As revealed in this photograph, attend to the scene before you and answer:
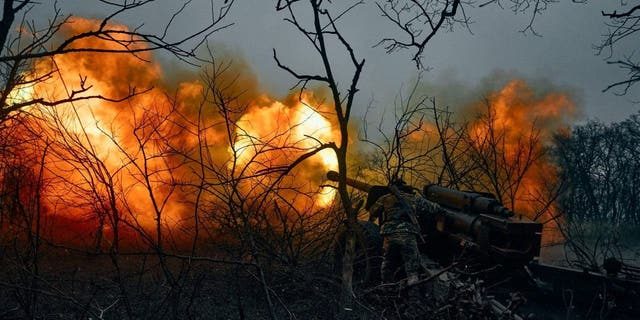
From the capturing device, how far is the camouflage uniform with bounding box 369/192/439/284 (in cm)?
651

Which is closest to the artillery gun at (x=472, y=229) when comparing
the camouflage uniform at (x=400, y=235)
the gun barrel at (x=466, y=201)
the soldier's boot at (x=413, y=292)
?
the gun barrel at (x=466, y=201)

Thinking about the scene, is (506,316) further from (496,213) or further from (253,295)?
(253,295)

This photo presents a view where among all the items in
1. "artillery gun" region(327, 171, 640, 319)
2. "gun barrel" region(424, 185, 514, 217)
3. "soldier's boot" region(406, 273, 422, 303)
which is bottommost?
"soldier's boot" region(406, 273, 422, 303)

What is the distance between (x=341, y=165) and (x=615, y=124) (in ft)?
141

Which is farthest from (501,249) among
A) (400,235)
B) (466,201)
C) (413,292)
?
(413,292)

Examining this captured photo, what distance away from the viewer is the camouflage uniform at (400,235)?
6512 mm

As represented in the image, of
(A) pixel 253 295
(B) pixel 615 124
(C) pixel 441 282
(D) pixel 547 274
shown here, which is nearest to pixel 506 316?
(C) pixel 441 282

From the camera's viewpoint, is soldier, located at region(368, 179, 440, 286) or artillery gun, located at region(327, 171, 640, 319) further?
soldier, located at region(368, 179, 440, 286)

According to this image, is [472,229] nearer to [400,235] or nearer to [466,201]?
[466,201]

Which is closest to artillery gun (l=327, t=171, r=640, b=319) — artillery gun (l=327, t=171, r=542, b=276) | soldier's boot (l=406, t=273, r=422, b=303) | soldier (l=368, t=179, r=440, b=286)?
artillery gun (l=327, t=171, r=542, b=276)

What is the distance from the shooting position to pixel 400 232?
261 inches

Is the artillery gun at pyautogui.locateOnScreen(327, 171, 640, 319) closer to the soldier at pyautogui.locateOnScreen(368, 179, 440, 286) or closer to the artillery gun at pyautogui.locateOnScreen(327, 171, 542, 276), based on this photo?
the artillery gun at pyautogui.locateOnScreen(327, 171, 542, 276)

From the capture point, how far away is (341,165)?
3104mm

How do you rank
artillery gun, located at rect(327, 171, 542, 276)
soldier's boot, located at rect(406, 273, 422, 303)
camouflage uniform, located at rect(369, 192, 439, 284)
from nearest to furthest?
soldier's boot, located at rect(406, 273, 422, 303), artillery gun, located at rect(327, 171, 542, 276), camouflage uniform, located at rect(369, 192, 439, 284)
